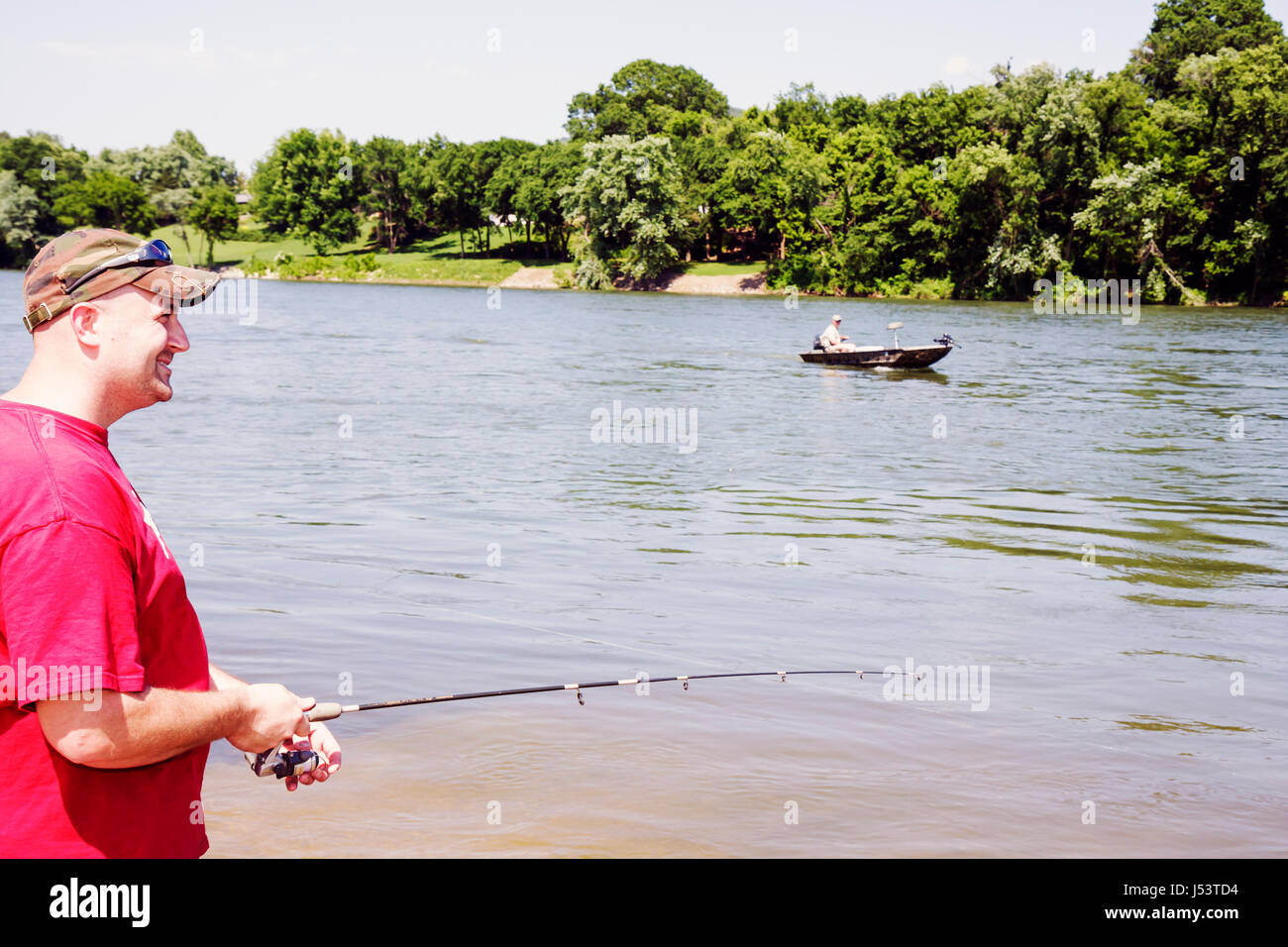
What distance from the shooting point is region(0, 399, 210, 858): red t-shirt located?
2.00 m

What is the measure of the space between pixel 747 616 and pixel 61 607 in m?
6.90

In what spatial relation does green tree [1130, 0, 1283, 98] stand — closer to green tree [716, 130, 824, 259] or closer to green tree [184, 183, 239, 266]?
green tree [716, 130, 824, 259]

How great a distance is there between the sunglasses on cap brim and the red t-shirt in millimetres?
278

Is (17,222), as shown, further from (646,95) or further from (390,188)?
(646,95)

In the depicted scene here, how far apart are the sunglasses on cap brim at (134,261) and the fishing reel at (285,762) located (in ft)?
3.83

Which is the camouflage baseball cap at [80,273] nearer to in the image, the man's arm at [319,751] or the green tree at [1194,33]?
the man's arm at [319,751]

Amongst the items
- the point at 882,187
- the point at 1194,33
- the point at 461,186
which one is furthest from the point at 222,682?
the point at 1194,33

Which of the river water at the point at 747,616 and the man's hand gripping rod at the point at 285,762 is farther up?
the man's hand gripping rod at the point at 285,762

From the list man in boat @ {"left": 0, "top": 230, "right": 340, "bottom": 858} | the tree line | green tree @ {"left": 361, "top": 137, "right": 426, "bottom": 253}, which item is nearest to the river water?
man in boat @ {"left": 0, "top": 230, "right": 340, "bottom": 858}

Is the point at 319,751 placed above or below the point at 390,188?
below

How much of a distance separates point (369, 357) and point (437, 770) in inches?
1129

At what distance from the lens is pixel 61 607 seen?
2006mm

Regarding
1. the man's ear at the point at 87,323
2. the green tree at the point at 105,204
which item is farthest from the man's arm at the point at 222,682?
the green tree at the point at 105,204

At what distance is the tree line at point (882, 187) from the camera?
6431 cm
